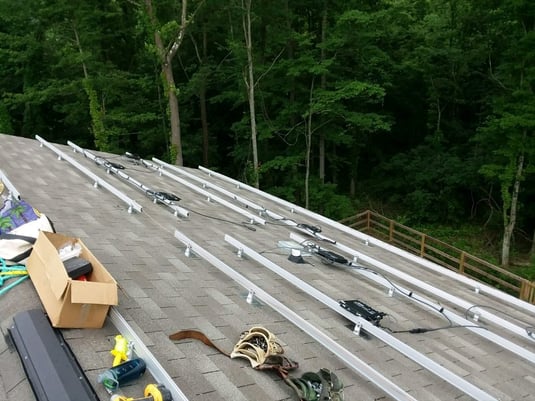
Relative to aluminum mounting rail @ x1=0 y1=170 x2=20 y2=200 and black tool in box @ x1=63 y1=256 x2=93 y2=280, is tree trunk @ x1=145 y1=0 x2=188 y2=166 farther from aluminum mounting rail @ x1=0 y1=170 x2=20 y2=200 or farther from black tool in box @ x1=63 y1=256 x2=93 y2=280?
black tool in box @ x1=63 y1=256 x2=93 y2=280

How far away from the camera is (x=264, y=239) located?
5.26 metres

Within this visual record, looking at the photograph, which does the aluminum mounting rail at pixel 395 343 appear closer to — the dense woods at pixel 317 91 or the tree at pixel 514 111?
the dense woods at pixel 317 91

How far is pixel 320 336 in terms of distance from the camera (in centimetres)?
277

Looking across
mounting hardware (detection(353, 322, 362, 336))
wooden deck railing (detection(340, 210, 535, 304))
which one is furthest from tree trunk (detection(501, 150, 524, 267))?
mounting hardware (detection(353, 322, 362, 336))

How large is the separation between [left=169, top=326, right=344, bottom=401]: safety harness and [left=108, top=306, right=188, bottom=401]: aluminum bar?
0.30m

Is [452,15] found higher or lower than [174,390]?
higher

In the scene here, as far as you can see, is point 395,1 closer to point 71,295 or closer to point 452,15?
point 452,15

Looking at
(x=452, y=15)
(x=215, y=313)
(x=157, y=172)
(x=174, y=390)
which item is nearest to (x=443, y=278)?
(x=215, y=313)

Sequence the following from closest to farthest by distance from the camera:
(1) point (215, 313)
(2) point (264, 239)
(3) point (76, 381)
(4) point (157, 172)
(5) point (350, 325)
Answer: (3) point (76, 381), (1) point (215, 313), (5) point (350, 325), (2) point (264, 239), (4) point (157, 172)

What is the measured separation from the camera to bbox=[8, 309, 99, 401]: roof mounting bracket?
5.90 ft

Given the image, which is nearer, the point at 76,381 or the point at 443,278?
the point at 76,381

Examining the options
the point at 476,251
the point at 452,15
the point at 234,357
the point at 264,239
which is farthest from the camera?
the point at 452,15

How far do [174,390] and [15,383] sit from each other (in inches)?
31.1

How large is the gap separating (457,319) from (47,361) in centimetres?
349
